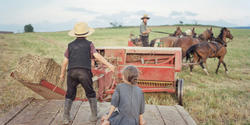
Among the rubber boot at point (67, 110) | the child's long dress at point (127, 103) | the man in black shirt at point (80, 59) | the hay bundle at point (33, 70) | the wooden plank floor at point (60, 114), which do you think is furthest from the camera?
the hay bundle at point (33, 70)

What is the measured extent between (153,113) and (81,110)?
137 centimetres

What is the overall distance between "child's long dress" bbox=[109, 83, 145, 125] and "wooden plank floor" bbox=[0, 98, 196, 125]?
0.96m

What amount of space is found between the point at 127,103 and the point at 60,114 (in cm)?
171

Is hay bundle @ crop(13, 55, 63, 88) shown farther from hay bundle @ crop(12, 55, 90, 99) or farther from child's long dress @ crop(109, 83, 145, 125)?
child's long dress @ crop(109, 83, 145, 125)

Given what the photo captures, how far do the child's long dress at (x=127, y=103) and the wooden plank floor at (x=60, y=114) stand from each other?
0.96 meters

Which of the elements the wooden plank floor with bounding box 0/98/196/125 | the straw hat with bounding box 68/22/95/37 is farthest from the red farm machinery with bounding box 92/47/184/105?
the straw hat with bounding box 68/22/95/37

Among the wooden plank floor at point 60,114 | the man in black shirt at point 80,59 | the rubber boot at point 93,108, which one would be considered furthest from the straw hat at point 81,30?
the wooden plank floor at point 60,114

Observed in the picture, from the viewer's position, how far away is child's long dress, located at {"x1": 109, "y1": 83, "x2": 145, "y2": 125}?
8.10 ft

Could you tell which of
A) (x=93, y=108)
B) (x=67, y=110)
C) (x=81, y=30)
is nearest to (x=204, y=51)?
(x=93, y=108)

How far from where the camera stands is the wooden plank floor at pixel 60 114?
3.35 metres

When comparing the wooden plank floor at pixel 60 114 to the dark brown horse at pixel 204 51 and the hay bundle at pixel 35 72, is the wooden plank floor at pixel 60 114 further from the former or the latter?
the dark brown horse at pixel 204 51

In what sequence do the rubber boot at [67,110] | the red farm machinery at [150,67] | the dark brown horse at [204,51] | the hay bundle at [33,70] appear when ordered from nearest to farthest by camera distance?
the rubber boot at [67,110] → the hay bundle at [33,70] → the red farm machinery at [150,67] → the dark brown horse at [204,51]

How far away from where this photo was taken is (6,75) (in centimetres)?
782

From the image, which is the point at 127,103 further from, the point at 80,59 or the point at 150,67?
the point at 150,67
